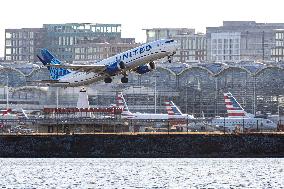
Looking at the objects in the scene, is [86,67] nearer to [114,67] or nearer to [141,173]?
[114,67]

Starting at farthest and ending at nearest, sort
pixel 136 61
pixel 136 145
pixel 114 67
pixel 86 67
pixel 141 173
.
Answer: pixel 136 145
pixel 86 67
pixel 114 67
pixel 136 61
pixel 141 173

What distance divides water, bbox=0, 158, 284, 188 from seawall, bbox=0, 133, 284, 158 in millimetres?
3997

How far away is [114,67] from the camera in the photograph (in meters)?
192

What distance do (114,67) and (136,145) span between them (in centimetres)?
1171

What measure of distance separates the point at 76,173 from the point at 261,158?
4016cm

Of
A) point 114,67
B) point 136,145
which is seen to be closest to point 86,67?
point 114,67

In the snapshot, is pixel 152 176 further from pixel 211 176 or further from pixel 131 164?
pixel 131 164

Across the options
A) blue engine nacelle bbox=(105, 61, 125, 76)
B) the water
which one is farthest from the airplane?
the water

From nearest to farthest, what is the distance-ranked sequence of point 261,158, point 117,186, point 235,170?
point 117,186 → point 235,170 → point 261,158

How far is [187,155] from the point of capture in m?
196

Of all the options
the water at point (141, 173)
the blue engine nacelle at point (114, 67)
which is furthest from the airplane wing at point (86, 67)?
the water at point (141, 173)

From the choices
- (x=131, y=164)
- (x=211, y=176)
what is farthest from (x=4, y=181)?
(x=131, y=164)

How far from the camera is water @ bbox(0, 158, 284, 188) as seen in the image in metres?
142

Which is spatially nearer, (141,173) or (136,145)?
(141,173)
